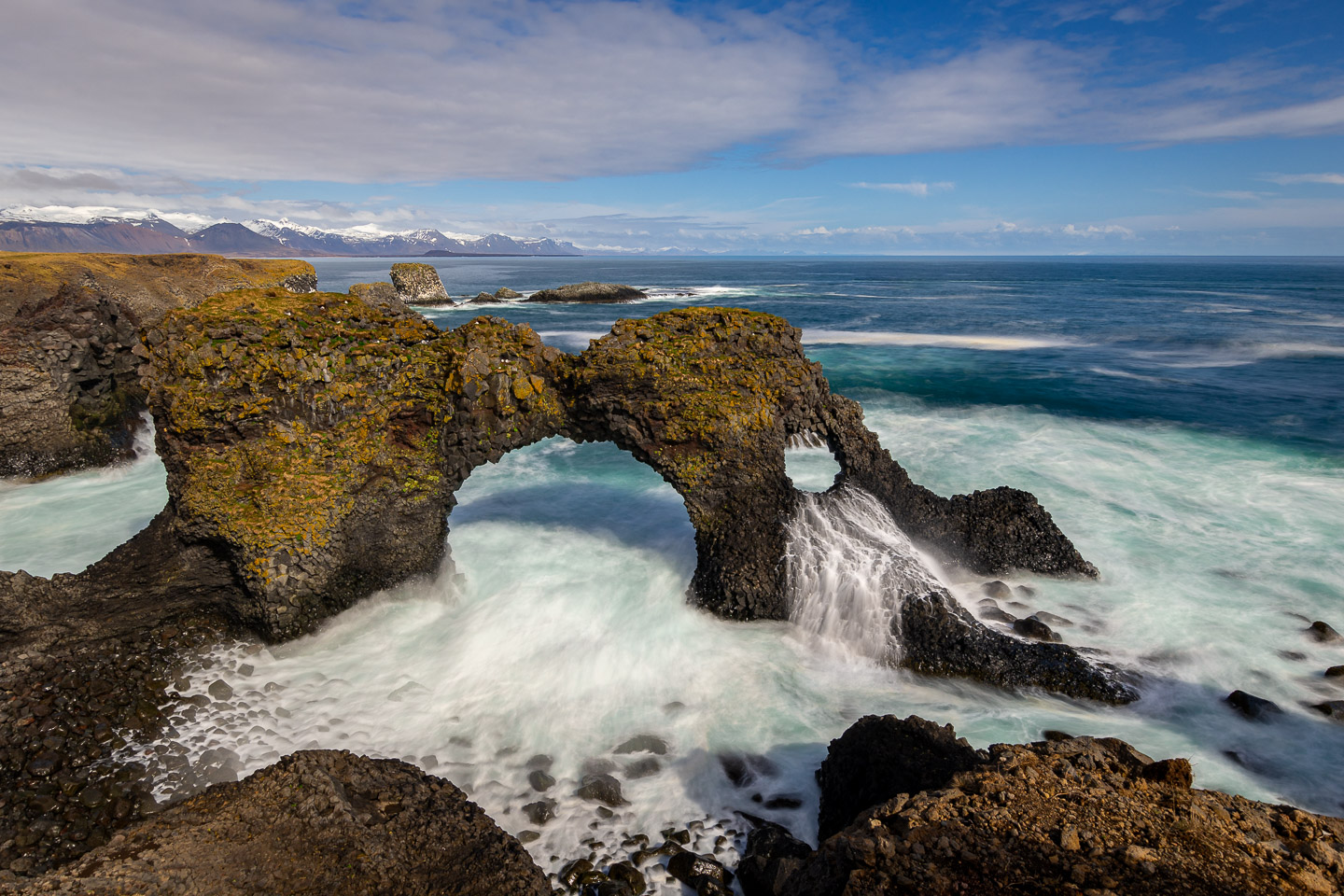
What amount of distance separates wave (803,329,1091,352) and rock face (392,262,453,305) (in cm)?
4624

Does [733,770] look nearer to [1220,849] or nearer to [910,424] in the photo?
[1220,849]

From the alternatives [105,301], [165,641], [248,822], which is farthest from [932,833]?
[105,301]

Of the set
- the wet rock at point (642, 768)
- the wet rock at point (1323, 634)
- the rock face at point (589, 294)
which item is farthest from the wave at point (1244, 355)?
the rock face at point (589, 294)

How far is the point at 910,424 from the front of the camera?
2838 centimetres

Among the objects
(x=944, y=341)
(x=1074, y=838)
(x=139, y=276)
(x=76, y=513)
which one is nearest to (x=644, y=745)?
(x=1074, y=838)

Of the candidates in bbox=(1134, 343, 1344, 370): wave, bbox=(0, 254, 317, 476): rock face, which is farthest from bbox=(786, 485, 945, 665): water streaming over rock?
bbox=(1134, 343, 1344, 370): wave

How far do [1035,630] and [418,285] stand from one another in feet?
255

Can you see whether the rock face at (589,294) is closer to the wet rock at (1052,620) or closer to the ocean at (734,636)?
the ocean at (734,636)

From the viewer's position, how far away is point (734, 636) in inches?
481

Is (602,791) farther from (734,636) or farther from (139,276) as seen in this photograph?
(139,276)

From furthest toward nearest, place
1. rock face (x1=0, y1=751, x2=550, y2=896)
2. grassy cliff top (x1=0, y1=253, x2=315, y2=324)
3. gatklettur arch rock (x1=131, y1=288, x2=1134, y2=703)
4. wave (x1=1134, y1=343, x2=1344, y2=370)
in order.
Answer: 1. wave (x1=1134, y1=343, x2=1344, y2=370)
2. grassy cliff top (x1=0, y1=253, x2=315, y2=324)
3. gatklettur arch rock (x1=131, y1=288, x2=1134, y2=703)
4. rock face (x1=0, y1=751, x2=550, y2=896)

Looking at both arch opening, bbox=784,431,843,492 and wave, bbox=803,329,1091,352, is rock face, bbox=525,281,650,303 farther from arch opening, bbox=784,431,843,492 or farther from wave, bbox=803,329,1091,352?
arch opening, bbox=784,431,843,492

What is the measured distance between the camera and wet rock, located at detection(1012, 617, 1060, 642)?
11.9m

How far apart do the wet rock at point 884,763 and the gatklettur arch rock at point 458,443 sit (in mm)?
3947
